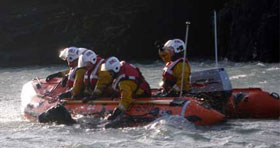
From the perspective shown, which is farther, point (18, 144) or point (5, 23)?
point (5, 23)

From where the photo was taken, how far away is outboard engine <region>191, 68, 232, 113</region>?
10.6 meters

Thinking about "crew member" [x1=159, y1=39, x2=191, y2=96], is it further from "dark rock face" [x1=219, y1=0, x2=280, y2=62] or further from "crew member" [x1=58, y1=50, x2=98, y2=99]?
"dark rock face" [x1=219, y1=0, x2=280, y2=62]

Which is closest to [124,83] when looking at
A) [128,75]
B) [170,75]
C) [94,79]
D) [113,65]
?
[128,75]

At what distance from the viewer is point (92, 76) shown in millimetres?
11133

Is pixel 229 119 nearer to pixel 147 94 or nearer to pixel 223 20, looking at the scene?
pixel 147 94

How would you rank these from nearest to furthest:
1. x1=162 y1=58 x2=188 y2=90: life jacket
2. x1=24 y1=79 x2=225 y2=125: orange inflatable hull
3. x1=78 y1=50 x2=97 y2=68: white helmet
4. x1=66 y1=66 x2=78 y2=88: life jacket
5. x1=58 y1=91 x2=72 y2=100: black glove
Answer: x1=24 y1=79 x2=225 y2=125: orange inflatable hull, x1=162 y1=58 x2=188 y2=90: life jacket, x1=78 y1=50 x2=97 y2=68: white helmet, x1=58 y1=91 x2=72 y2=100: black glove, x1=66 y1=66 x2=78 y2=88: life jacket

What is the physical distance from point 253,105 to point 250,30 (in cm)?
1291

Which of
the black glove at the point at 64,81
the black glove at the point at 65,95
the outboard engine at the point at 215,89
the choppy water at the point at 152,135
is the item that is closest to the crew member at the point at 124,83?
the choppy water at the point at 152,135

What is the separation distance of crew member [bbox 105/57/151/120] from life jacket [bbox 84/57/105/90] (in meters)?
0.79

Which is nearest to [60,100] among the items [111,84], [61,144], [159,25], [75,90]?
[75,90]

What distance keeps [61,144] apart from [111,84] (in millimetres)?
2283

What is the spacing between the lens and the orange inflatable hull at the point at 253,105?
1074 cm

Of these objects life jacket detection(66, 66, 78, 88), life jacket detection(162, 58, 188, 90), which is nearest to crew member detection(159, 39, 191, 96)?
life jacket detection(162, 58, 188, 90)

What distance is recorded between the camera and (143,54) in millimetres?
29969
